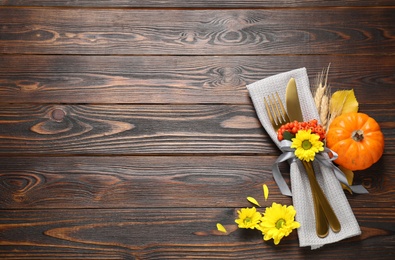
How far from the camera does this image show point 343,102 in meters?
1.30

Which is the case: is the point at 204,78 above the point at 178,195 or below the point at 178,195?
above

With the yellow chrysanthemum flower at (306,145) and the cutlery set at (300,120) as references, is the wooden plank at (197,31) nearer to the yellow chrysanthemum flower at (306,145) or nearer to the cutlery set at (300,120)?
the cutlery set at (300,120)

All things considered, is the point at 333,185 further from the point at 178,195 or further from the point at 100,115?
the point at 100,115

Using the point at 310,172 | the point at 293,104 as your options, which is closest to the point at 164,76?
the point at 293,104

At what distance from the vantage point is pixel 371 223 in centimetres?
128

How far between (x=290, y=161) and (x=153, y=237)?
42cm

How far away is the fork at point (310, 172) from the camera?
1.24 m

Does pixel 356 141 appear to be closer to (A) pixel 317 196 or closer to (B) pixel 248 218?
(A) pixel 317 196

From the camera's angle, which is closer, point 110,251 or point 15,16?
point 110,251

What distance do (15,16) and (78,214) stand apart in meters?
0.62

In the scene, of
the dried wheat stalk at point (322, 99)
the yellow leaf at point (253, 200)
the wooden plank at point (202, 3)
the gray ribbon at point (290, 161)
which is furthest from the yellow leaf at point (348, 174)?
the wooden plank at point (202, 3)

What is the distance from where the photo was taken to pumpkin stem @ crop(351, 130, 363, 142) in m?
1.21

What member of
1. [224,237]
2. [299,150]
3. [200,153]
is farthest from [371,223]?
[200,153]

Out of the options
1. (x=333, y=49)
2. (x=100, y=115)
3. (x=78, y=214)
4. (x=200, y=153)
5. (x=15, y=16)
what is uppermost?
(x=15, y=16)
